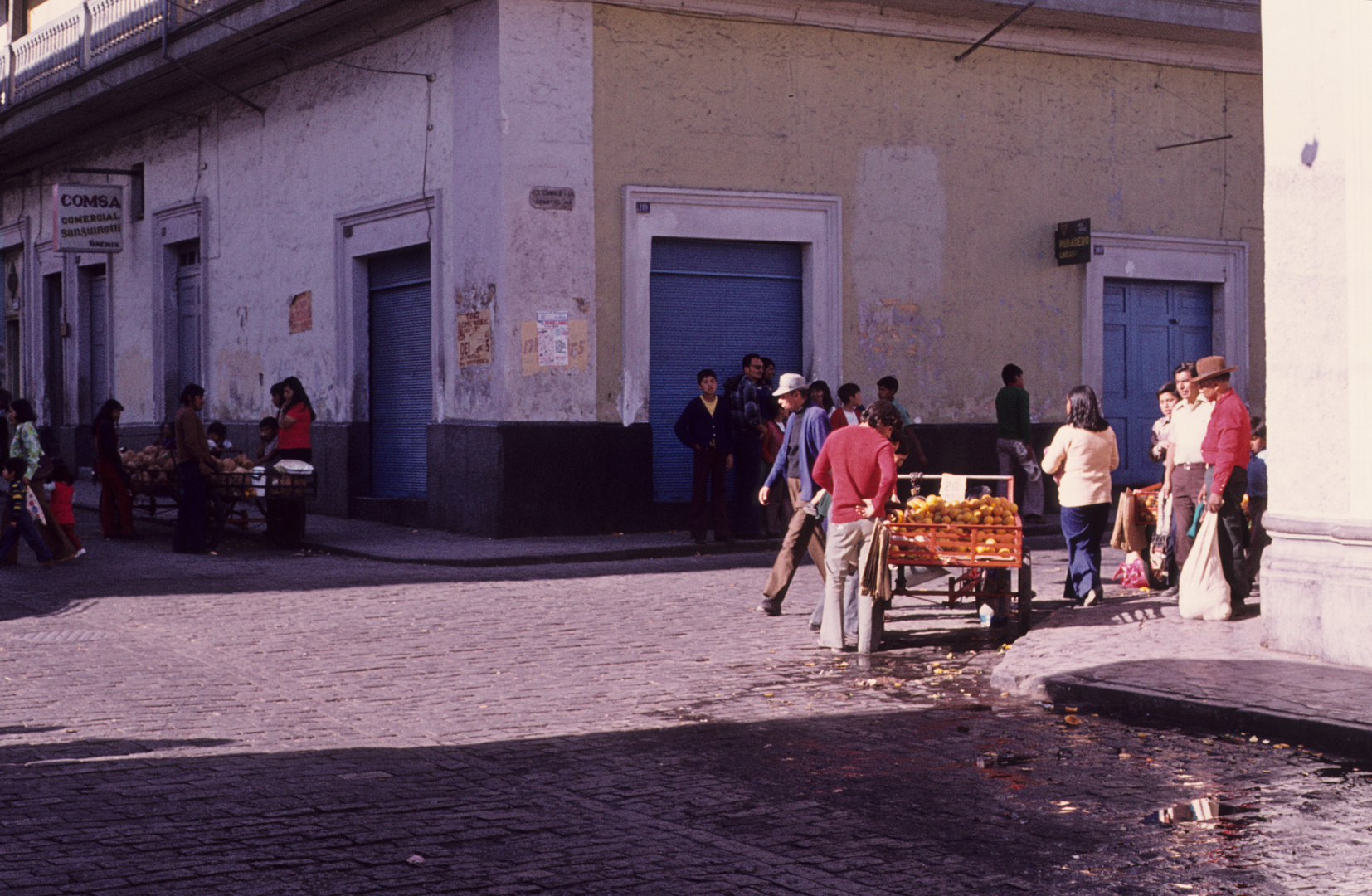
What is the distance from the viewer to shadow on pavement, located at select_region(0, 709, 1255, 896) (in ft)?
16.3

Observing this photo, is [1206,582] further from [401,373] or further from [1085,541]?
[401,373]

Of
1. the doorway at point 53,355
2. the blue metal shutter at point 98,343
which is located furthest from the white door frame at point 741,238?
the doorway at point 53,355

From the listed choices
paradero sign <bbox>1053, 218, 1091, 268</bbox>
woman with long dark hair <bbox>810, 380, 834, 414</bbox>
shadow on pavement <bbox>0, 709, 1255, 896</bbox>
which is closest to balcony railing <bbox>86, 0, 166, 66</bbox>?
woman with long dark hair <bbox>810, 380, 834, 414</bbox>

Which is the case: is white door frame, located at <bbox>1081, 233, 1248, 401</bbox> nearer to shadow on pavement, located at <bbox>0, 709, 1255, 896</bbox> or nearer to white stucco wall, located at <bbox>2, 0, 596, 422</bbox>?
white stucco wall, located at <bbox>2, 0, 596, 422</bbox>

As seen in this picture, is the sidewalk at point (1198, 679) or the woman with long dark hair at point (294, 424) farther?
the woman with long dark hair at point (294, 424)

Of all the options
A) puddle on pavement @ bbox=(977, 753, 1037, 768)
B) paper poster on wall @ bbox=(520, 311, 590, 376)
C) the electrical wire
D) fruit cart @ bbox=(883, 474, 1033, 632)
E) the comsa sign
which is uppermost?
the electrical wire

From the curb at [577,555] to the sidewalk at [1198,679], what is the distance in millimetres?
6027

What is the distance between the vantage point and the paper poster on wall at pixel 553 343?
57.7 ft

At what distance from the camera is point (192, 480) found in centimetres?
1642

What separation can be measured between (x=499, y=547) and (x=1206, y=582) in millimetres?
7859

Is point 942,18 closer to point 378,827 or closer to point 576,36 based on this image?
point 576,36

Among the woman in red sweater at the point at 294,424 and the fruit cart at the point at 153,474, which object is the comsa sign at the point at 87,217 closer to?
the fruit cart at the point at 153,474

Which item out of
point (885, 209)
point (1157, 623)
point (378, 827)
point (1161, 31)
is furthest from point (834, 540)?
point (1161, 31)

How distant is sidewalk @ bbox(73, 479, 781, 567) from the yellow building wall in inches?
68.0
